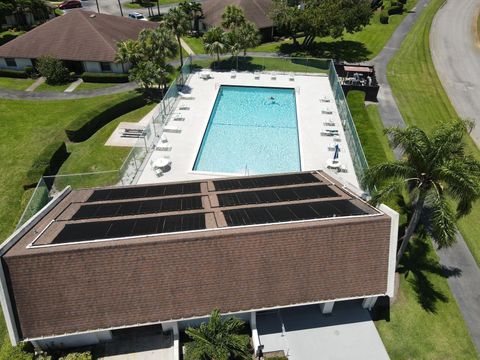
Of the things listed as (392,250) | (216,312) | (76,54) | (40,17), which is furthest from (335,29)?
(40,17)

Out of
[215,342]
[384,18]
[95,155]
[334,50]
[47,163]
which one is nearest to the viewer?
[215,342]

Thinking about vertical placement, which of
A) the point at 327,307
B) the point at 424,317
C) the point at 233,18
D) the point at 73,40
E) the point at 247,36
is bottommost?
the point at 424,317

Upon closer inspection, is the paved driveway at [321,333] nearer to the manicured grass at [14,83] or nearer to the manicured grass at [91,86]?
the manicured grass at [91,86]

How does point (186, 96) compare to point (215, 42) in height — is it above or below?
below

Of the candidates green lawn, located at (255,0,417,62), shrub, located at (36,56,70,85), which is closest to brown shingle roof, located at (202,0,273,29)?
green lawn, located at (255,0,417,62)

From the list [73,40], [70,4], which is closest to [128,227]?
[73,40]

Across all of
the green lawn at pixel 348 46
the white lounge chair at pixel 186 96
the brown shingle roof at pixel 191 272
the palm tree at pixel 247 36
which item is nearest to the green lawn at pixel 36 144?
the white lounge chair at pixel 186 96

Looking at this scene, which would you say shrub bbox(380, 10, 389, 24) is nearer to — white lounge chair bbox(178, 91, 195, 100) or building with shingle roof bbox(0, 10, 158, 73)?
white lounge chair bbox(178, 91, 195, 100)

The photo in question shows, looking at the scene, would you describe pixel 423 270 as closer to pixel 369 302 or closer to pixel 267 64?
pixel 369 302
